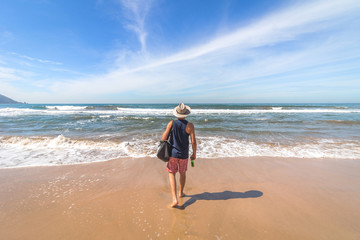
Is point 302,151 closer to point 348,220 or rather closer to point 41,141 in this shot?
point 348,220

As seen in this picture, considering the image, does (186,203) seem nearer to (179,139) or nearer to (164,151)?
(164,151)

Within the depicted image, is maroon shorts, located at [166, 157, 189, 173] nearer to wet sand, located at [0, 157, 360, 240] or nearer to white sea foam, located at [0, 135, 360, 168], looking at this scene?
wet sand, located at [0, 157, 360, 240]

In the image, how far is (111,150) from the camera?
596 centimetres

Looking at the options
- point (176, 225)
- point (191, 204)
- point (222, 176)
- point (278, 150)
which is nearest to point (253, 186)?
point (222, 176)

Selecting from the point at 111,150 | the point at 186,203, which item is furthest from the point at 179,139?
the point at 111,150

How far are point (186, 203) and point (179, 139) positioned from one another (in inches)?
48.4

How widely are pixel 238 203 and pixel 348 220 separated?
165 centimetres

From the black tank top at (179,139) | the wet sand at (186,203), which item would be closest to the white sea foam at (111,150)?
the wet sand at (186,203)

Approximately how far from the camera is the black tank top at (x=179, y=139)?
267 centimetres

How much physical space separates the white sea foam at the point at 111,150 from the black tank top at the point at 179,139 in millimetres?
2720

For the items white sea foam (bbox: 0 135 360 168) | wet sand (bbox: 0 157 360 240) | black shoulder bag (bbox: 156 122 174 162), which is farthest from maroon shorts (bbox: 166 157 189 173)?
white sea foam (bbox: 0 135 360 168)

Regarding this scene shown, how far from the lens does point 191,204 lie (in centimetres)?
271

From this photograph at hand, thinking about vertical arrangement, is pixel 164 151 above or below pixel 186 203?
above

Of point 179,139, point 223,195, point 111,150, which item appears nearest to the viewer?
point 179,139
